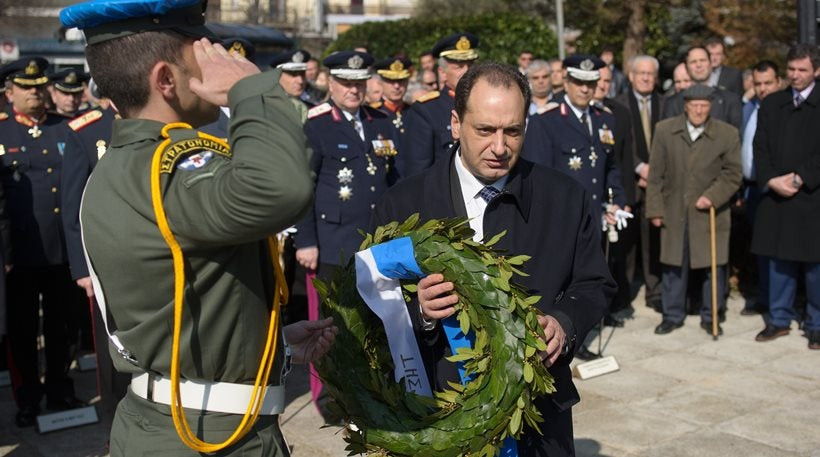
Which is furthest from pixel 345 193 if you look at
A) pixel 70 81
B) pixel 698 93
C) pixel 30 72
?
pixel 698 93

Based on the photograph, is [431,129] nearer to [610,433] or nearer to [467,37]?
[467,37]

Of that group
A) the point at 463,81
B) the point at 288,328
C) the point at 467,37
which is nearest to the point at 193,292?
the point at 288,328

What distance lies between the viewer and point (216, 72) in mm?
2250

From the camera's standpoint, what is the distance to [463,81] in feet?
11.5

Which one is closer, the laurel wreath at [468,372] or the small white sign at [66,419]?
the laurel wreath at [468,372]

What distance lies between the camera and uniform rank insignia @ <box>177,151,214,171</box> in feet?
7.34

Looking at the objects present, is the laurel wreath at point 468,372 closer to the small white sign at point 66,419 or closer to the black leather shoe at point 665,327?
the small white sign at point 66,419

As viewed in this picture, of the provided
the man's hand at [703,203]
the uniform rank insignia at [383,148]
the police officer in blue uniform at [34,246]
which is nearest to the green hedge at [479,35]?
the man's hand at [703,203]

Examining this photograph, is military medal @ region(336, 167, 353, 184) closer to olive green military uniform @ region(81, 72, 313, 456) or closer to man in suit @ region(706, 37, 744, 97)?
olive green military uniform @ region(81, 72, 313, 456)

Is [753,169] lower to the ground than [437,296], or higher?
lower

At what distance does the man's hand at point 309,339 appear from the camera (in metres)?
2.84

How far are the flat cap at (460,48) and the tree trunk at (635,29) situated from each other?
1333 cm

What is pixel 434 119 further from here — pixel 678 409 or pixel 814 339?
pixel 814 339

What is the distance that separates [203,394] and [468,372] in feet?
2.89
